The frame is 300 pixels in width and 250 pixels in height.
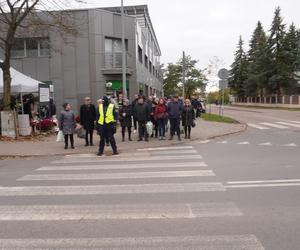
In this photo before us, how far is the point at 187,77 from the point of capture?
64000 mm

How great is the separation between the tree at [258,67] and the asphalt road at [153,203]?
5654 cm

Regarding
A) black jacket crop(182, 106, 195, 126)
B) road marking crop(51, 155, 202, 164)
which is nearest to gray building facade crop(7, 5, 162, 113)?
black jacket crop(182, 106, 195, 126)

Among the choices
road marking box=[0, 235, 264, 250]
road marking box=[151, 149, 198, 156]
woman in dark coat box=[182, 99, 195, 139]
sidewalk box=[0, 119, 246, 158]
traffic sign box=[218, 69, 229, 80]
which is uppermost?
traffic sign box=[218, 69, 229, 80]

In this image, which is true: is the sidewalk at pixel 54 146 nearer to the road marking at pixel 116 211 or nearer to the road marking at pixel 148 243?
the road marking at pixel 116 211

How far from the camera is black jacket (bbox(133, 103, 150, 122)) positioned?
15.7 meters

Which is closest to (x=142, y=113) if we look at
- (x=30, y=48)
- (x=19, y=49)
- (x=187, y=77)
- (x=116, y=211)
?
(x=116, y=211)

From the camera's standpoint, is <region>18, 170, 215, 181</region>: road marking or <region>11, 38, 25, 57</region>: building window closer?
<region>18, 170, 215, 181</region>: road marking

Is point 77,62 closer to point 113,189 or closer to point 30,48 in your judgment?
point 30,48

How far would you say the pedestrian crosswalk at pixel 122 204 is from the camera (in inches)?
190

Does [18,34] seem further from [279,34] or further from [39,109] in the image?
[279,34]

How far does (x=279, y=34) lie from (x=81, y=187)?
62044mm

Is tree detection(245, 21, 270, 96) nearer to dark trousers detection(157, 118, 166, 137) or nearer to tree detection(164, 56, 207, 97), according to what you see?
tree detection(164, 56, 207, 97)

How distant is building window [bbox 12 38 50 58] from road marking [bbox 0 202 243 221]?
999 inches

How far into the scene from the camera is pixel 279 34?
64438 mm
